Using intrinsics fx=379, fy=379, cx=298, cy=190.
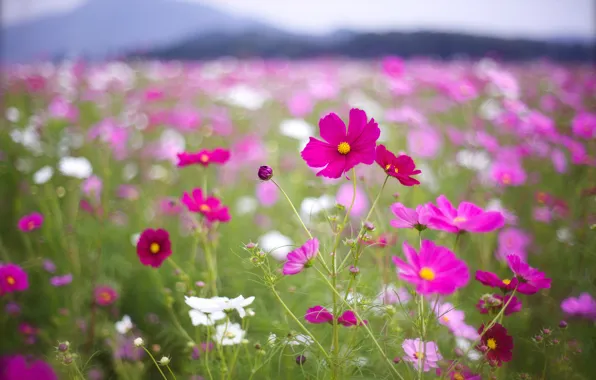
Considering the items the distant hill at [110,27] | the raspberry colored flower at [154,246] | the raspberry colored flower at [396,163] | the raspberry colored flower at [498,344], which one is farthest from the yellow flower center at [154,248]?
the distant hill at [110,27]

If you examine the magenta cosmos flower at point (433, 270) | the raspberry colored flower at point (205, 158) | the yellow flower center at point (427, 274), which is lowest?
the yellow flower center at point (427, 274)

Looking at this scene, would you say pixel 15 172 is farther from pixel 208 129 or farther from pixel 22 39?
pixel 22 39

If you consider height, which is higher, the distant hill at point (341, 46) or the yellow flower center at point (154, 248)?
the distant hill at point (341, 46)

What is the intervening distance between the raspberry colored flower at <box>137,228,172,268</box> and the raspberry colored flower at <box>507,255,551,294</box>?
0.63 m

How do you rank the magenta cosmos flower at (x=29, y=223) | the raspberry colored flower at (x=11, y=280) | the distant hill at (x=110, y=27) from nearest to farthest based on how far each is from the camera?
the raspberry colored flower at (x=11, y=280), the magenta cosmos flower at (x=29, y=223), the distant hill at (x=110, y=27)

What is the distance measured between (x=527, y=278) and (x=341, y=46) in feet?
42.8

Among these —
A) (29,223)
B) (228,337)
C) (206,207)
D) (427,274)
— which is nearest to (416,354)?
(427,274)

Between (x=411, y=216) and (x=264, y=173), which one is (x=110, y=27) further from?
(x=411, y=216)

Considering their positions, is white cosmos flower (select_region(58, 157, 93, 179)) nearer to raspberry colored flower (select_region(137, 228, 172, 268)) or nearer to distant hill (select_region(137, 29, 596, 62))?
raspberry colored flower (select_region(137, 228, 172, 268))

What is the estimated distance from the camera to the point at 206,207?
2.53ft

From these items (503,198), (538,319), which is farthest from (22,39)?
(538,319)

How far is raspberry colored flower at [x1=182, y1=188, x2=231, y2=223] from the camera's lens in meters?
0.75

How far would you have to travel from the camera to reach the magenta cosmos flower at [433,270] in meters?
0.48

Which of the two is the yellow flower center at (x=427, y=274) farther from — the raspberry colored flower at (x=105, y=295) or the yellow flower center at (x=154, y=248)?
the raspberry colored flower at (x=105, y=295)
